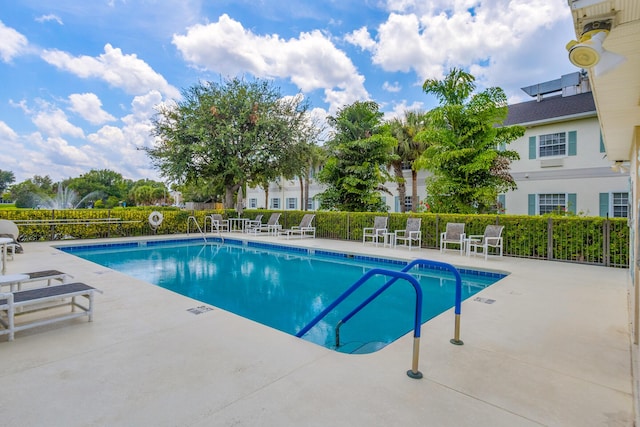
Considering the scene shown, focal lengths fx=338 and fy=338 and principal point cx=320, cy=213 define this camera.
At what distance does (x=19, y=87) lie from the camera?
638 inches

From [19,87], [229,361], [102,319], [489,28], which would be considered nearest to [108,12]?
[19,87]

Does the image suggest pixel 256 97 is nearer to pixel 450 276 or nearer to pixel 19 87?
pixel 19 87

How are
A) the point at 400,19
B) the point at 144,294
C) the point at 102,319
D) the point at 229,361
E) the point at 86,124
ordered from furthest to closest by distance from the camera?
1. the point at 86,124
2. the point at 400,19
3. the point at 144,294
4. the point at 102,319
5. the point at 229,361

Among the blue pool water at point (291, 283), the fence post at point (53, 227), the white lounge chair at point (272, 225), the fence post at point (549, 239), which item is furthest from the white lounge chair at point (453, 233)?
the fence post at point (53, 227)

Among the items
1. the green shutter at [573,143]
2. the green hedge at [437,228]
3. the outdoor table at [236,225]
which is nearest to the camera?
the green hedge at [437,228]

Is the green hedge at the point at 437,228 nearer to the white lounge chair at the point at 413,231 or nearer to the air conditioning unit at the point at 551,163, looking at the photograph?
the white lounge chair at the point at 413,231

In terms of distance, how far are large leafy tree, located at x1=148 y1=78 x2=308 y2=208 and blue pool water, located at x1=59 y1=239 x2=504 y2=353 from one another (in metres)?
5.55

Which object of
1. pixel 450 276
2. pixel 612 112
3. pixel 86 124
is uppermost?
pixel 86 124

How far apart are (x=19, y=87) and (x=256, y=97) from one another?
1130 cm

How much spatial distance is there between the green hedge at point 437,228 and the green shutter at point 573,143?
7357mm

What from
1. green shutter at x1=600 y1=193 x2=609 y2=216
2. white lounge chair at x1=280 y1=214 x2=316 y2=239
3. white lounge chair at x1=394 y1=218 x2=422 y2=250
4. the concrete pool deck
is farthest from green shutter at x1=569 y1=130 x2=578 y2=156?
the concrete pool deck

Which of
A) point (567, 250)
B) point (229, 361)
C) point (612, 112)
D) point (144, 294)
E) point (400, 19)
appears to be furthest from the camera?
point (400, 19)

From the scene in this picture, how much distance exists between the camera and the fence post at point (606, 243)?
7.59m

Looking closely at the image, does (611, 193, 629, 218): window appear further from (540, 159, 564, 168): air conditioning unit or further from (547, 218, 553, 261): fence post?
(547, 218, 553, 261): fence post
